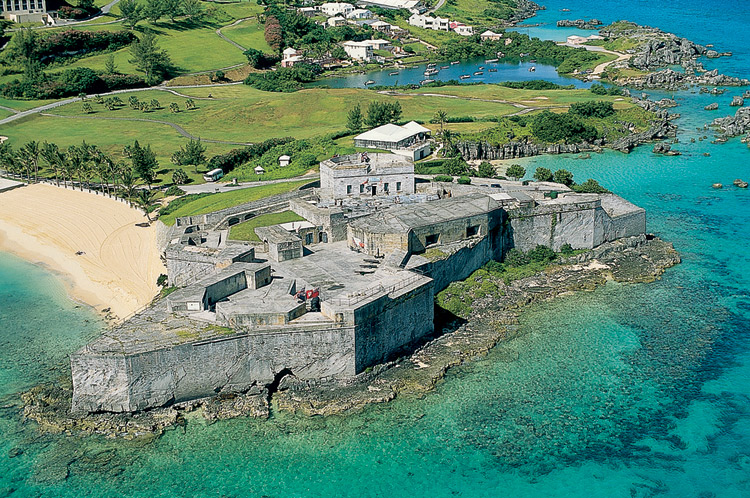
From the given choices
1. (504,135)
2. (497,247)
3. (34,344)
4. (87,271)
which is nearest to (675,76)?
(504,135)

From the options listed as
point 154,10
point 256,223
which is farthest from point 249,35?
point 256,223

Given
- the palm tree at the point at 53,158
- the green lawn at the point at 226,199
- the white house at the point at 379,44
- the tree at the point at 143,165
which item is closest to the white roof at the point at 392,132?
the green lawn at the point at 226,199

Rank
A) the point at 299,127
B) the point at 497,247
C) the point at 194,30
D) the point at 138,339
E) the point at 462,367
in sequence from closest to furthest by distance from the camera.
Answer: the point at 138,339 → the point at 462,367 → the point at 497,247 → the point at 299,127 → the point at 194,30

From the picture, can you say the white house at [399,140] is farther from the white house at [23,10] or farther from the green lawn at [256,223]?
the white house at [23,10]

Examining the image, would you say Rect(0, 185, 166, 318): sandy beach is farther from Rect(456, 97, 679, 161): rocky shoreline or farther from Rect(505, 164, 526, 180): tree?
Rect(456, 97, 679, 161): rocky shoreline

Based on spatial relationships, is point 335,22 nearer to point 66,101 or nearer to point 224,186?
point 66,101

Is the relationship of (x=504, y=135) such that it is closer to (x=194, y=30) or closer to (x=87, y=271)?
(x=87, y=271)
